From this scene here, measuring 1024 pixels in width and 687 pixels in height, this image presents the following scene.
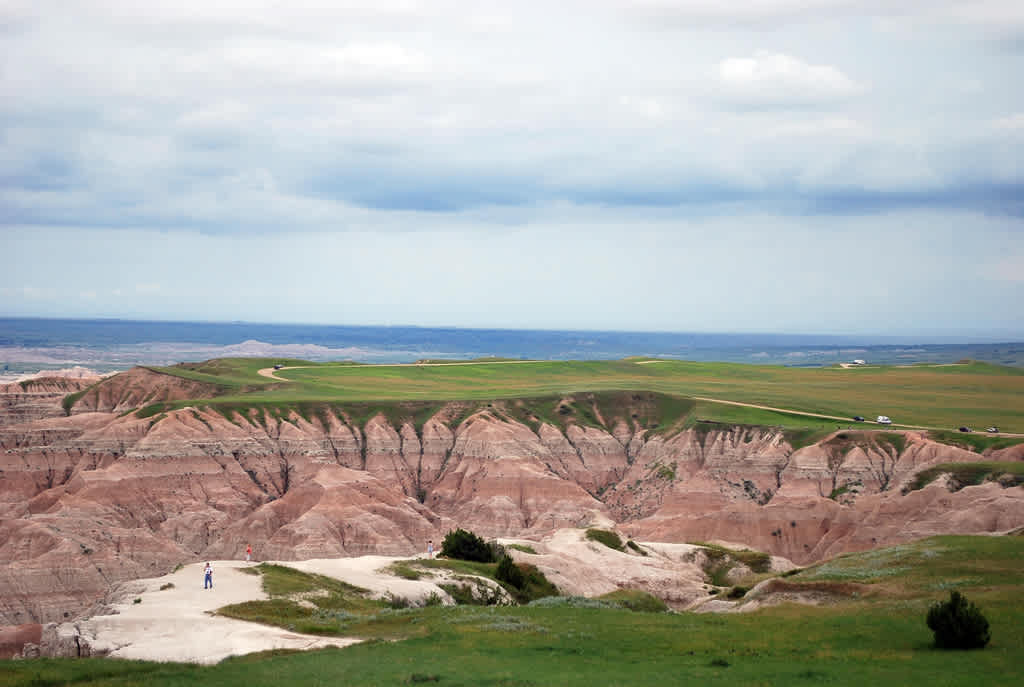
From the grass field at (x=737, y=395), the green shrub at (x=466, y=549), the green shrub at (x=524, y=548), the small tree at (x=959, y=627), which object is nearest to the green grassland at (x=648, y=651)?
the small tree at (x=959, y=627)

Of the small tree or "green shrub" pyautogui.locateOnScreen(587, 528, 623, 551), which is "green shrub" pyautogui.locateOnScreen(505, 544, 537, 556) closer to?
"green shrub" pyautogui.locateOnScreen(587, 528, 623, 551)

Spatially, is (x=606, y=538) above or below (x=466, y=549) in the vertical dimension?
below

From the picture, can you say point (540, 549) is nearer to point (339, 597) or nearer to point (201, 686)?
point (339, 597)

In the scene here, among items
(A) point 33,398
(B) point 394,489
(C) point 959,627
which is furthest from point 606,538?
(A) point 33,398

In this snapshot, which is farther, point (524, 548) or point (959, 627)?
point (524, 548)

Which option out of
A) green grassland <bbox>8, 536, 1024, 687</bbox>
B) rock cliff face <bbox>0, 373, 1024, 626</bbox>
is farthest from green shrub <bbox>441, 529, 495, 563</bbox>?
rock cliff face <bbox>0, 373, 1024, 626</bbox>

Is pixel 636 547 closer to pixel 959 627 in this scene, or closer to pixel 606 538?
pixel 606 538
